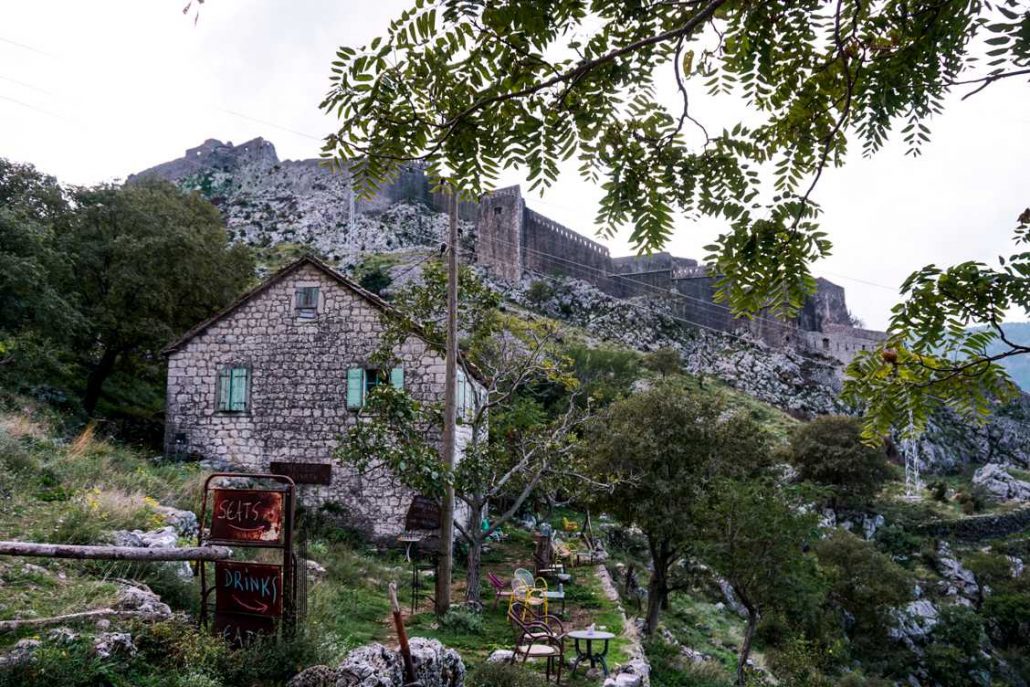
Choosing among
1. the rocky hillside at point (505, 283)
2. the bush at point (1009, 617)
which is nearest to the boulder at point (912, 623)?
the bush at point (1009, 617)

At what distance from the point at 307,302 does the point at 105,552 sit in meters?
12.7

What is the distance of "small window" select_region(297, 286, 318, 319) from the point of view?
56.6ft

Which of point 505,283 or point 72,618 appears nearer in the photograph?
point 72,618

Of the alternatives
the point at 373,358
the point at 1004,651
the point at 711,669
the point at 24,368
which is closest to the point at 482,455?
the point at 373,358

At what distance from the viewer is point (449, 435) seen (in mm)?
11594

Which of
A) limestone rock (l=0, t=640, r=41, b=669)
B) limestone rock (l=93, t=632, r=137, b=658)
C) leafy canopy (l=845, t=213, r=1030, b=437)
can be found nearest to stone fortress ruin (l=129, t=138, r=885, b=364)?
limestone rock (l=93, t=632, r=137, b=658)

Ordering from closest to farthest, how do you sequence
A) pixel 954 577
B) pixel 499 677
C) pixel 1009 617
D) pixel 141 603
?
1. pixel 141 603
2. pixel 499 677
3. pixel 1009 617
4. pixel 954 577

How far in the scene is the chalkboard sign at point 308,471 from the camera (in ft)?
53.1

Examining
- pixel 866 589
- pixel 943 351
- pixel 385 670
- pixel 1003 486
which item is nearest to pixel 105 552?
pixel 385 670

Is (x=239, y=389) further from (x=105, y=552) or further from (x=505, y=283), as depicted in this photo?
(x=505, y=283)

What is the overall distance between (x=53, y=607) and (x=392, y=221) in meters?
53.3

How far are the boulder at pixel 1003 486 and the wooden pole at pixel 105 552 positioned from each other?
45.7 m

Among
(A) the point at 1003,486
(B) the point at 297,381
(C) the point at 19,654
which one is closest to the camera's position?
(C) the point at 19,654

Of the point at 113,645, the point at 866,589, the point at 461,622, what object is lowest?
the point at 866,589
